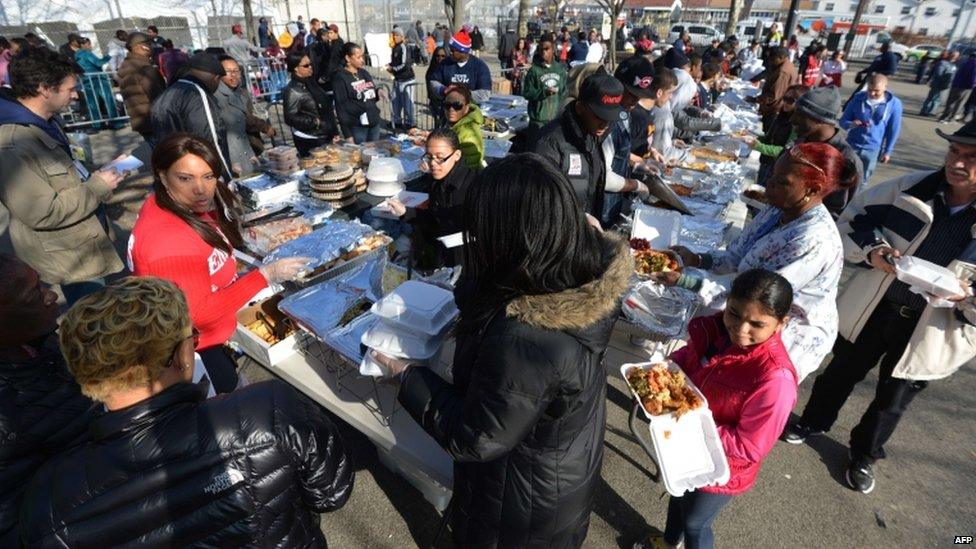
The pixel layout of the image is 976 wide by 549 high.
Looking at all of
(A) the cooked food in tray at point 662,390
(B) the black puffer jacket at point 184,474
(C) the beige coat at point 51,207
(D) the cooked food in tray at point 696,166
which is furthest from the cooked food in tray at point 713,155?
(C) the beige coat at point 51,207

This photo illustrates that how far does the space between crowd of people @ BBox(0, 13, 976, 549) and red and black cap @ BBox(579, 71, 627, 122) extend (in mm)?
24

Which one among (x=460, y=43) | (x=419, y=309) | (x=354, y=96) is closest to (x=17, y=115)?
(x=419, y=309)

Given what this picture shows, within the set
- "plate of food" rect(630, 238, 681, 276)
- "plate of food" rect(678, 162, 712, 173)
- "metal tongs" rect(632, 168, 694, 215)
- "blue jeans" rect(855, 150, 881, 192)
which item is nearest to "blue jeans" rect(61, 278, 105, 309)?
"plate of food" rect(630, 238, 681, 276)

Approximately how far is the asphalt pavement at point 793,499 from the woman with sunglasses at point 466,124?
6.55 feet

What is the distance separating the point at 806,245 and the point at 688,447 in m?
1.07

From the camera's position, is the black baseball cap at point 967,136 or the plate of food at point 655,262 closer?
the black baseball cap at point 967,136

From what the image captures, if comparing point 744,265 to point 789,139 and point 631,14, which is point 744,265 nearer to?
point 789,139

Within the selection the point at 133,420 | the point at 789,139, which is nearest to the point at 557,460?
the point at 133,420

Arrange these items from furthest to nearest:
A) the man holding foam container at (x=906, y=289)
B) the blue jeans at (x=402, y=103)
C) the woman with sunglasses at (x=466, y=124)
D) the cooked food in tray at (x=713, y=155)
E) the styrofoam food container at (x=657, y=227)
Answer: the blue jeans at (x=402, y=103) < the cooked food in tray at (x=713, y=155) < the woman with sunglasses at (x=466, y=124) < the styrofoam food container at (x=657, y=227) < the man holding foam container at (x=906, y=289)

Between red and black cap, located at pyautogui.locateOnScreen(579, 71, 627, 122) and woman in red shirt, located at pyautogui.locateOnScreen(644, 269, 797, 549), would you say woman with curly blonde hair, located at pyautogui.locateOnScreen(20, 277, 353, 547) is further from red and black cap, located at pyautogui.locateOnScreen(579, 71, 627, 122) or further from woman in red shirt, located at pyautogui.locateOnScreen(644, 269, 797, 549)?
red and black cap, located at pyautogui.locateOnScreen(579, 71, 627, 122)

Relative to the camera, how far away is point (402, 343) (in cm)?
193

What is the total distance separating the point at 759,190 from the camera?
13.7 feet

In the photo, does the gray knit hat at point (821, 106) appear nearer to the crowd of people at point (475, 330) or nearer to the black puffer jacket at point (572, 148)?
Answer: the crowd of people at point (475, 330)

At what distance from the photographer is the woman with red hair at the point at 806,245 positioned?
6.90 feet
